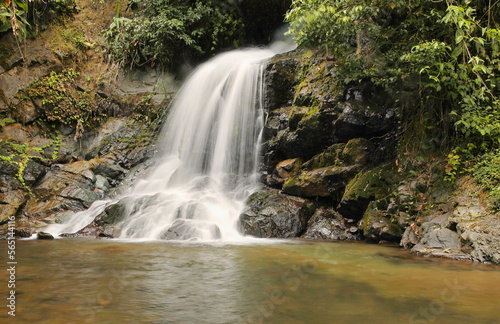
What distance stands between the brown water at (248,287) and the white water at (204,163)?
1929 mm

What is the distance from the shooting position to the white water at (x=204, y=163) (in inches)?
315

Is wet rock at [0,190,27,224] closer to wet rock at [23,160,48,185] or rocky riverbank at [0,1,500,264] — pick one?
rocky riverbank at [0,1,500,264]

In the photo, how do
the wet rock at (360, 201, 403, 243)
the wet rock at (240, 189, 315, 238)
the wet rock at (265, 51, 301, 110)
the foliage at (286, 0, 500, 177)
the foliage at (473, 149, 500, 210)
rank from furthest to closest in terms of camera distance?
the wet rock at (265, 51, 301, 110) → the wet rock at (240, 189, 315, 238) → the wet rock at (360, 201, 403, 243) → the foliage at (286, 0, 500, 177) → the foliage at (473, 149, 500, 210)

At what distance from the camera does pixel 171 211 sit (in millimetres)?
8250

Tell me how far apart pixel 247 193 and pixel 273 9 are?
28.3ft

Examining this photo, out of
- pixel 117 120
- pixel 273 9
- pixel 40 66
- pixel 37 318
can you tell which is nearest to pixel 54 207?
pixel 117 120

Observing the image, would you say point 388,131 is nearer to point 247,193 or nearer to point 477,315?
point 247,193

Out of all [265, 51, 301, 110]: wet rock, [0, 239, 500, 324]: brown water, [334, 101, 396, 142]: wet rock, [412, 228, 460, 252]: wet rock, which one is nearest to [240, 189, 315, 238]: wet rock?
[0, 239, 500, 324]: brown water

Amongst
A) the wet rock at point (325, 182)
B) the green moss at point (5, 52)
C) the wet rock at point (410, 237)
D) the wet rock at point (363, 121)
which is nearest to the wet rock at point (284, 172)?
the wet rock at point (325, 182)

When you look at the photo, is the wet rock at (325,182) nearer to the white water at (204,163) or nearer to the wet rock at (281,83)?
the white water at (204,163)

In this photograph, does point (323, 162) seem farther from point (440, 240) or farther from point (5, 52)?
point (5, 52)

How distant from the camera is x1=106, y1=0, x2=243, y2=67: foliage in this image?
42.3ft

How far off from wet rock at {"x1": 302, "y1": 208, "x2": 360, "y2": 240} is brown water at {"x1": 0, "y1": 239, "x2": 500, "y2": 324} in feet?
5.15

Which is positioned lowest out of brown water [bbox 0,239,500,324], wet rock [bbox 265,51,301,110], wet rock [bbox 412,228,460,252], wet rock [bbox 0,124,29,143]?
brown water [bbox 0,239,500,324]
